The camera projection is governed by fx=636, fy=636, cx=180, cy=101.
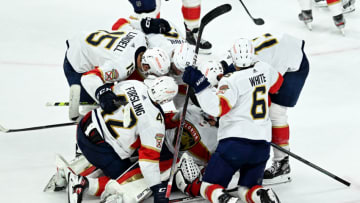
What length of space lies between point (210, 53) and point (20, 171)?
2677 millimetres

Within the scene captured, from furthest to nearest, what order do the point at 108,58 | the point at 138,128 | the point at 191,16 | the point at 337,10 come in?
1. the point at 337,10
2. the point at 191,16
3. the point at 108,58
4. the point at 138,128

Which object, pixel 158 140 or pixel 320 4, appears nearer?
pixel 158 140

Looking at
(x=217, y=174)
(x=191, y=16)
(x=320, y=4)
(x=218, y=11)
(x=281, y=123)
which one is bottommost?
(x=217, y=174)

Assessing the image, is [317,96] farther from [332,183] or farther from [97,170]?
[97,170]

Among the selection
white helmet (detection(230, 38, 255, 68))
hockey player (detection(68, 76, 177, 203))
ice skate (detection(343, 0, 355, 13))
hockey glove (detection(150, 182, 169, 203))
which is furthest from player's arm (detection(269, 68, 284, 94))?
ice skate (detection(343, 0, 355, 13))

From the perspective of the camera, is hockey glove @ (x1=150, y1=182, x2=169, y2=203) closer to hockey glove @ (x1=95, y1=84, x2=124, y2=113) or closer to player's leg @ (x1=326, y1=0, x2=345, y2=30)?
hockey glove @ (x1=95, y1=84, x2=124, y2=113)

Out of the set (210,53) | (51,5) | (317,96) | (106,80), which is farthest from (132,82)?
(51,5)

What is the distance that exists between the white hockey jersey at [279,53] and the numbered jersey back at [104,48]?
725 mm

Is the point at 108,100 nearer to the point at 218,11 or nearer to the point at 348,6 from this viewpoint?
the point at 218,11

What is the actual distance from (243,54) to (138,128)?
0.69 meters

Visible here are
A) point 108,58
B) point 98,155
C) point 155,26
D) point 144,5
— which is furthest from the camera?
point 144,5

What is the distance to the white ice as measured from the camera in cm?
387

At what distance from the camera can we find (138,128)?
135 inches

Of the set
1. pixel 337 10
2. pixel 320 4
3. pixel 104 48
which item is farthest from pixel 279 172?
pixel 320 4
